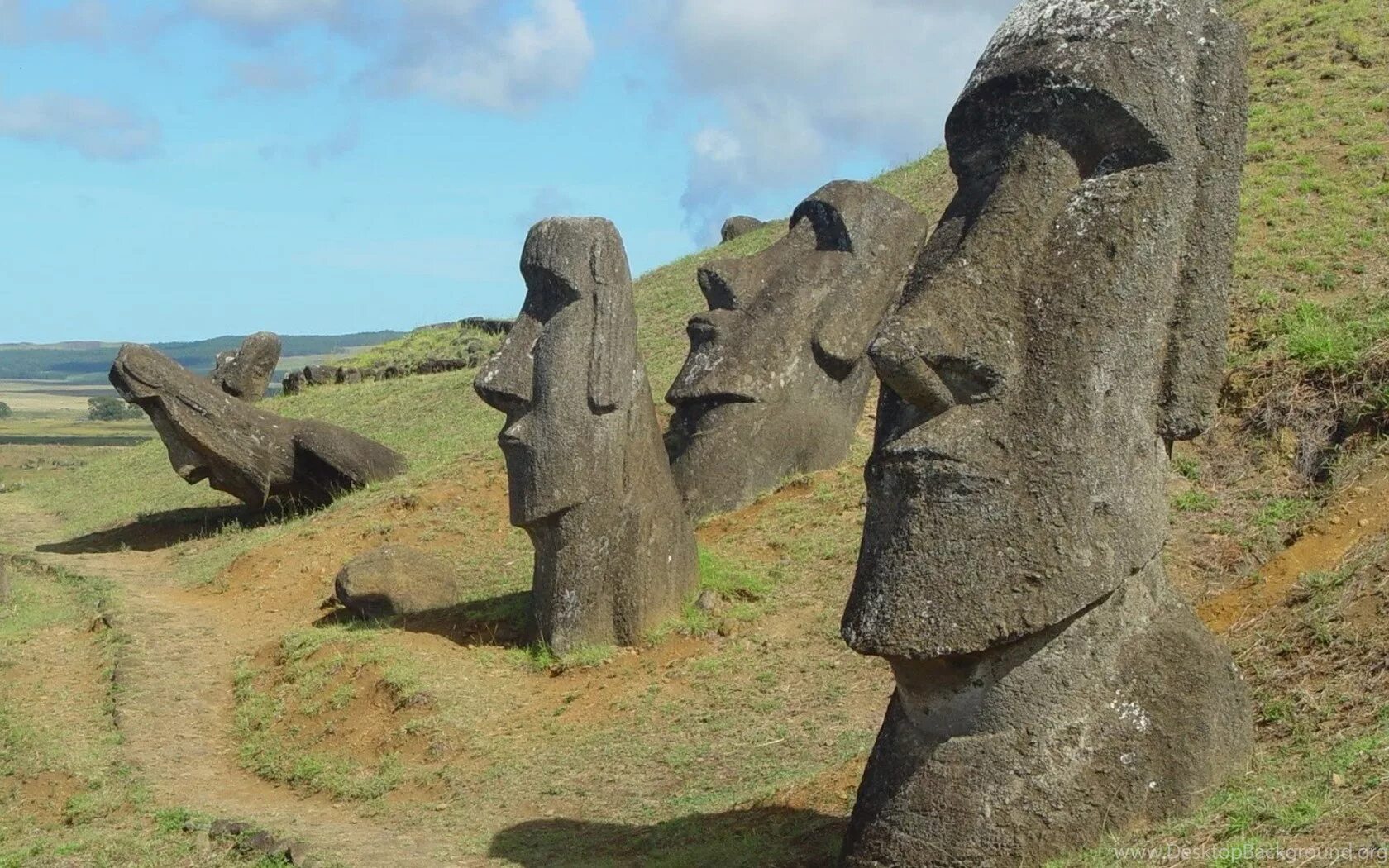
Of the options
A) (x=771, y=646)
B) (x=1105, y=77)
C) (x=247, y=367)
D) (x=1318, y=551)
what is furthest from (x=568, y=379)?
(x=247, y=367)

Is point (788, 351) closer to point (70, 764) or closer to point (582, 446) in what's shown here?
point (582, 446)

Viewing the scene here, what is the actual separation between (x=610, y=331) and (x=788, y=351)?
364 centimetres

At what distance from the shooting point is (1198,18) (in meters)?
6.04

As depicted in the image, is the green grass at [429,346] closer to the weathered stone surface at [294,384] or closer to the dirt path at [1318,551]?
the weathered stone surface at [294,384]

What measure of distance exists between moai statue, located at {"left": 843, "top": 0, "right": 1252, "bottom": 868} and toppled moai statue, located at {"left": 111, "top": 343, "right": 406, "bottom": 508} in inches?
545

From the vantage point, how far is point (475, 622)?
12.7 m

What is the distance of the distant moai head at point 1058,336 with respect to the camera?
5.71 metres

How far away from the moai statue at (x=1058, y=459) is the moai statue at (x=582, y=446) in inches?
223

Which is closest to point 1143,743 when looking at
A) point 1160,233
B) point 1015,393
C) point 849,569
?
point 1015,393

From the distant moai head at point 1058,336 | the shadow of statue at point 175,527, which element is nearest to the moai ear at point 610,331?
the distant moai head at point 1058,336

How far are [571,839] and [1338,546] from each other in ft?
14.9

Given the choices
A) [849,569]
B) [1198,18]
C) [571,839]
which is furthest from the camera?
[849,569]

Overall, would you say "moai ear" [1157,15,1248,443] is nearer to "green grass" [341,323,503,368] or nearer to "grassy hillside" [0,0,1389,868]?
"grassy hillside" [0,0,1389,868]

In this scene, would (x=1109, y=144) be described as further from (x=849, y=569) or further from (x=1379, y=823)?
(x=849, y=569)
